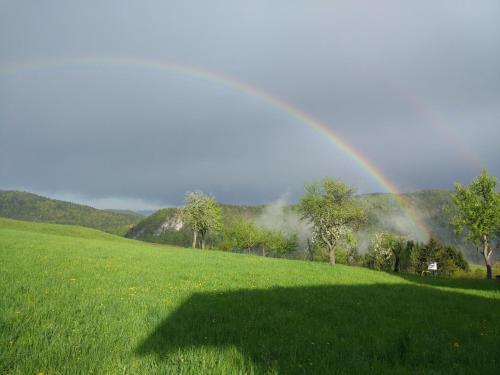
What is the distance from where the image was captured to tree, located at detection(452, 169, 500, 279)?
169 ft

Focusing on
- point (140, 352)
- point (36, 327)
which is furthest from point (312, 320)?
point (36, 327)

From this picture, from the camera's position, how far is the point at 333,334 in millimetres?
7824

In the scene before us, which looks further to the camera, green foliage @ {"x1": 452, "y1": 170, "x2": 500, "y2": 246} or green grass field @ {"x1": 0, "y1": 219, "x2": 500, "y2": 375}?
green foliage @ {"x1": 452, "y1": 170, "x2": 500, "y2": 246}

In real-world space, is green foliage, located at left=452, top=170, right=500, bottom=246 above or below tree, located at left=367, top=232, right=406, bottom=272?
above

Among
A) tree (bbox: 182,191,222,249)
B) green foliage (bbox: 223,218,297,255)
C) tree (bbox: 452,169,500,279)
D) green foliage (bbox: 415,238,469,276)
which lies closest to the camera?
tree (bbox: 452,169,500,279)

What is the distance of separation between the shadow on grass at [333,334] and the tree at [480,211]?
47279 mm

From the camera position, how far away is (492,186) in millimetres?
52125

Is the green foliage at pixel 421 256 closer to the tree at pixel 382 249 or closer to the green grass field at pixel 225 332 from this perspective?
the tree at pixel 382 249

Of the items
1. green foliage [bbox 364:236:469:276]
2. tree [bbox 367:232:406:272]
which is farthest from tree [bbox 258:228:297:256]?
tree [bbox 367:232:406:272]

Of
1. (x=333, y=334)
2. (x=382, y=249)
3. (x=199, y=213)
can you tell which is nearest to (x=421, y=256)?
(x=382, y=249)

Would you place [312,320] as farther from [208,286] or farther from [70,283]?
[70,283]

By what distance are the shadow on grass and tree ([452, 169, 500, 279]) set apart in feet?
155

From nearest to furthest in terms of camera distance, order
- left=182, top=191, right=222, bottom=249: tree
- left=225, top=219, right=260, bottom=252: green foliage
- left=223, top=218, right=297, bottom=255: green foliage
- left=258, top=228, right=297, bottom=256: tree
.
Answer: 1. left=182, top=191, right=222, bottom=249: tree
2. left=225, top=219, right=260, bottom=252: green foliage
3. left=223, top=218, right=297, bottom=255: green foliage
4. left=258, top=228, right=297, bottom=256: tree

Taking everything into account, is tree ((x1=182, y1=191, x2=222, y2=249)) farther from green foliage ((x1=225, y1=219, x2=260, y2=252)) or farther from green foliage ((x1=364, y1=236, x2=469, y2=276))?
green foliage ((x1=364, y1=236, x2=469, y2=276))
